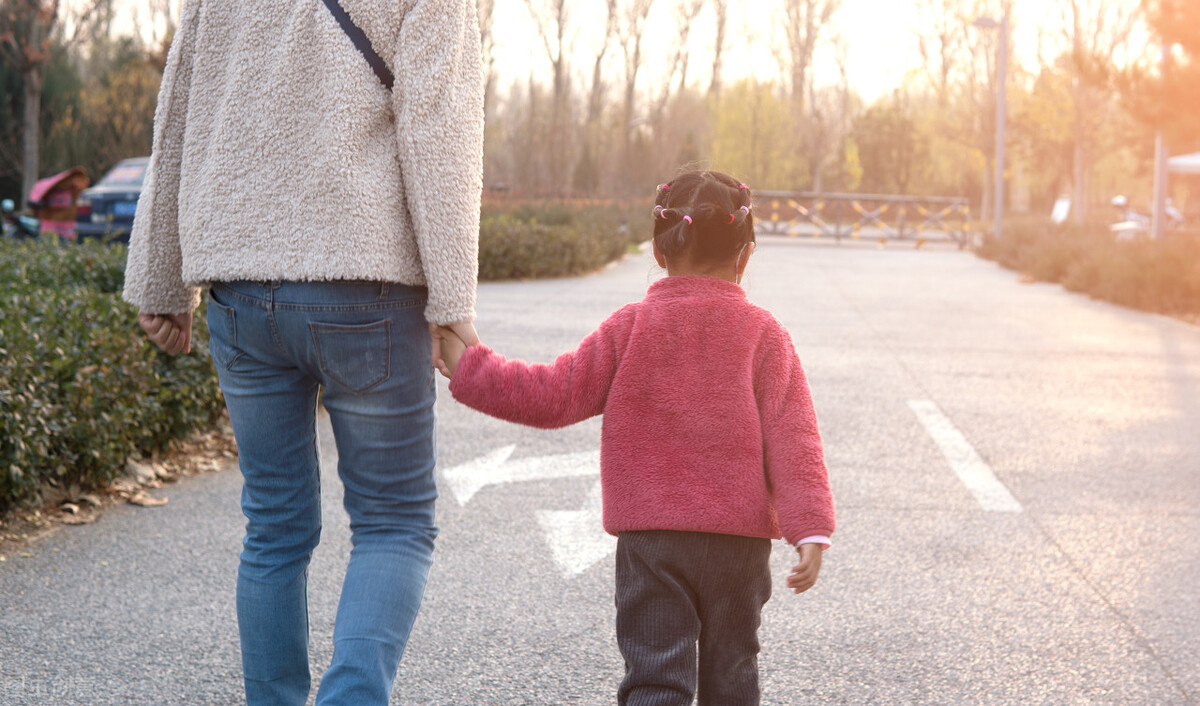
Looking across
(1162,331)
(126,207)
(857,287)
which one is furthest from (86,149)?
(1162,331)

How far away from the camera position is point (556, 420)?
7.25 ft

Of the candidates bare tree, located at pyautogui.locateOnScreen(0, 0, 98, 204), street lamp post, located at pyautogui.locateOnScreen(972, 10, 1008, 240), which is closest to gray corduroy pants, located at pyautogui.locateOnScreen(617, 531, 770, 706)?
bare tree, located at pyautogui.locateOnScreen(0, 0, 98, 204)

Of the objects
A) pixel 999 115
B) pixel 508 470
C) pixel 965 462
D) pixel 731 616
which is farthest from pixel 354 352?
pixel 999 115

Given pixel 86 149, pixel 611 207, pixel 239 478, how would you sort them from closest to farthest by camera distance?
pixel 239 478 → pixel 86 149 → pixel 611 207

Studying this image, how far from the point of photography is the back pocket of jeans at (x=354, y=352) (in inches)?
83.7

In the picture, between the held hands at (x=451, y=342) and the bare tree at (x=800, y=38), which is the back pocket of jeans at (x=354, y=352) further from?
the bare tree at (x=800, y=38)

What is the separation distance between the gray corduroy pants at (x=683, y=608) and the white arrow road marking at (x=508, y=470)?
2901mm

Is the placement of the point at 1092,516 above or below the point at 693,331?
below

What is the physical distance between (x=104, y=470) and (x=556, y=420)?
3.05 m

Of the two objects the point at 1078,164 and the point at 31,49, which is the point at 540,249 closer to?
the point at 31,49

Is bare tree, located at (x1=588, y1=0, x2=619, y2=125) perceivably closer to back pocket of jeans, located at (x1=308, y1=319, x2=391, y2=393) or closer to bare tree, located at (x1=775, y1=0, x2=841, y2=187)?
bare tree, located at (x1=775, y1=0, x2=841, y2=187)

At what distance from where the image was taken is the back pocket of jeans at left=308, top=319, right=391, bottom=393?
212cm

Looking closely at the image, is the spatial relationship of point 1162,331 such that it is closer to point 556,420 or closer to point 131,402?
point 131,402

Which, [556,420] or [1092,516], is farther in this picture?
[1092,516]
